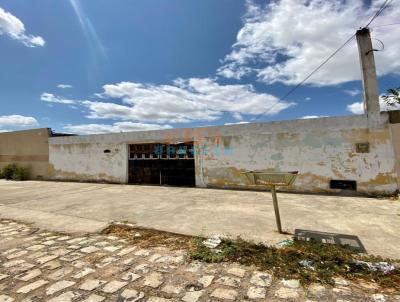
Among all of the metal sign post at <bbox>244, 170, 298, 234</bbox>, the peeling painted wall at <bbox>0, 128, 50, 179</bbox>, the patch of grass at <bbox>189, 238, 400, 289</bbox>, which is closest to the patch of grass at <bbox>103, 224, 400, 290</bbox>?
the patch of grass at <bbox>189, 238, 400, 289</bbox>

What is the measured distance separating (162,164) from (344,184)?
7230 mm

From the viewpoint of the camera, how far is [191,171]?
10.3 m

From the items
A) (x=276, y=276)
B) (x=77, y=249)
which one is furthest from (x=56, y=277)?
(x=276, y=276)

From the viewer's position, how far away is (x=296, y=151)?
8.22 metres

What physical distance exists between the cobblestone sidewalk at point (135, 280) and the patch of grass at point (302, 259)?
0.14 metres

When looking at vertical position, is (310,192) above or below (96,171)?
below

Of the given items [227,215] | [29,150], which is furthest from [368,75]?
[29,150]

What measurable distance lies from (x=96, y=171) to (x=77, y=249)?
31.6 feet

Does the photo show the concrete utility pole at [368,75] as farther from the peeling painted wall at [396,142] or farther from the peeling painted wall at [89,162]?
the peeling painted wall at [89,162]

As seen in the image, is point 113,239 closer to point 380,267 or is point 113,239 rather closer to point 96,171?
point 380,267

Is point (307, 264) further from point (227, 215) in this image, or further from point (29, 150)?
point (29, 150)

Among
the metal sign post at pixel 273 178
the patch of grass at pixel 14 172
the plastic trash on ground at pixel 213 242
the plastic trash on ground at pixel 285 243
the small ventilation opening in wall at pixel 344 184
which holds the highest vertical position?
the patch of grass at pixel 14 172

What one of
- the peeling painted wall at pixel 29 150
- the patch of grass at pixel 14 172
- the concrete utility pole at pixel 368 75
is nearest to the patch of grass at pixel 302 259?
the concrete utility pole at pixel 368 75

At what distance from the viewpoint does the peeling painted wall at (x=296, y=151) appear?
722 cm
